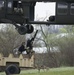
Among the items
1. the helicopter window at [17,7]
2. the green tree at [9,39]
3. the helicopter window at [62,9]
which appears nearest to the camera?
the helicopter window at [62,9]

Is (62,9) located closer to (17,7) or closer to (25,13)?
(25,13)

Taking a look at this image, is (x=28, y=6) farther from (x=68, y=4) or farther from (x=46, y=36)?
(x=46, y=36)

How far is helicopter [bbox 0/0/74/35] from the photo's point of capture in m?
20.8

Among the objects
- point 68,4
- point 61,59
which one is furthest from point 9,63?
point 61,59

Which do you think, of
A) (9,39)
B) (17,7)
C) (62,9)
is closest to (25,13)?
(17,7)

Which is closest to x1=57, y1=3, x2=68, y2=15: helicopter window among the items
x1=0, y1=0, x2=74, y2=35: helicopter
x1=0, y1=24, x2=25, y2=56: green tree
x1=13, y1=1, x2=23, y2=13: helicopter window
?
x1=0, y1=0, x2=74, y2=35: helicopter

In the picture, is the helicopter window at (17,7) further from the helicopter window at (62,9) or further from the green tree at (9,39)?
the green tree at (9,39)

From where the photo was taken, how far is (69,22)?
21188 mm

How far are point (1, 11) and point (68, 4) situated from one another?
364 centimetres

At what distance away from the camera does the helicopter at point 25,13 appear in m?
20.8

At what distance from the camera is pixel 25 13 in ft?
69.5

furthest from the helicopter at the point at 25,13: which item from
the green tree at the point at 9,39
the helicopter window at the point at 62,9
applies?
the green tree at the point at 9,39

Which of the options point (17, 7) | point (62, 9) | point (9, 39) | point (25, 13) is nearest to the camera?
point (62, 9)

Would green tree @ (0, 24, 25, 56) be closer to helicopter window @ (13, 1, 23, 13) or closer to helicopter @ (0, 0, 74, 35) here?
helicopter @ (0, 0, 74, 35)
